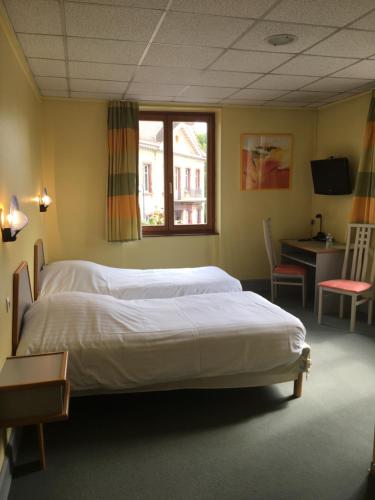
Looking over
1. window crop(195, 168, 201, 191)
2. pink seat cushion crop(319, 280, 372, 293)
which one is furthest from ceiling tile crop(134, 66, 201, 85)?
pink seat cushion crop(319, 280, 372, 293)

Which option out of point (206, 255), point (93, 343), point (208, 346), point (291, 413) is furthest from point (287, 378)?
point (206, 255)

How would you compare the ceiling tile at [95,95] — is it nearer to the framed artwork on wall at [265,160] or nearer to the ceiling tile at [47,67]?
the ceiling tile at [47,67]

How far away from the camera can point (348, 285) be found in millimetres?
4402

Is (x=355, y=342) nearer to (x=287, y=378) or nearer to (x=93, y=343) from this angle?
(x=287, y=378)

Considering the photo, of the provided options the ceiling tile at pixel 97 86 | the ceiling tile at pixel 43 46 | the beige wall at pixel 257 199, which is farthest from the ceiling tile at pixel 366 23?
the beige wall at pixel 257 199

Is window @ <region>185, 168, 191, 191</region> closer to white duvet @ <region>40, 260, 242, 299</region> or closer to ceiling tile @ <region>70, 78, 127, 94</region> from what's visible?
ceiling tile @ <region>70, 78, 127, 94</region>

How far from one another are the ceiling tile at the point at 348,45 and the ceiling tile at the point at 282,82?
2.40 feet

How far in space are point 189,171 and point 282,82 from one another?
5.89 ft

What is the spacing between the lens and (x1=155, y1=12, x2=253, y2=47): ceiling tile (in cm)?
259

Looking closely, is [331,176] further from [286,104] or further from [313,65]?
[313,65]

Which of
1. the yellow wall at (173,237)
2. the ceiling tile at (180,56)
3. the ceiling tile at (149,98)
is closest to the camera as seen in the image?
the ceiling tile at (180,56)

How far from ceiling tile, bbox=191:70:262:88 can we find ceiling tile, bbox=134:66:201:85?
0.25 ft

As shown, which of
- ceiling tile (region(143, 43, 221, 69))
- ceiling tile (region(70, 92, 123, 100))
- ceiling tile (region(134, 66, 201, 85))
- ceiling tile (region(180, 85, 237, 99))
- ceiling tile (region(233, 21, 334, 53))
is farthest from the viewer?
ceiling tile (region(70, 92, 123, 100))

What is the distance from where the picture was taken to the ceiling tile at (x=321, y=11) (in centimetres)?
239
